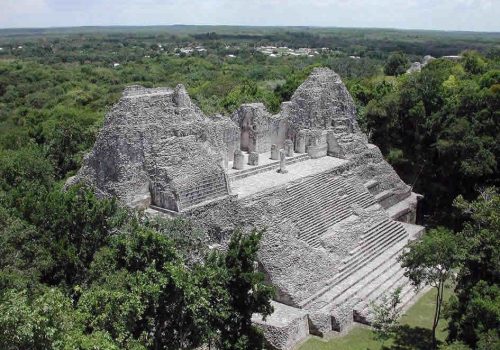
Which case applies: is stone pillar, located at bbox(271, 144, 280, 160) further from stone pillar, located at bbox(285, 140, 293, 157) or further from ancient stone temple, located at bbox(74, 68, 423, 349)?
stone pillar, located at bbox(285, 140, 293, 157)

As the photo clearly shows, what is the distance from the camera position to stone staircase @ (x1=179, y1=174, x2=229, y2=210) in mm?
17956

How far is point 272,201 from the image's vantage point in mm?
20094

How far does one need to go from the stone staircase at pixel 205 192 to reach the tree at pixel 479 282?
833cm

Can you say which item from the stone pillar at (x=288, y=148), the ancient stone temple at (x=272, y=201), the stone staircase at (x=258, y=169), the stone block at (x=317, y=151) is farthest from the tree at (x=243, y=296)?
the stone block at (x=317, y=151)

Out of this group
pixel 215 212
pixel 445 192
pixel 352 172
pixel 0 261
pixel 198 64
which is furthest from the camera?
pixel 198 64

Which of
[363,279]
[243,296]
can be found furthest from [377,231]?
[243,296]

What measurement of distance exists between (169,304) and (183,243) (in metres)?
3.72

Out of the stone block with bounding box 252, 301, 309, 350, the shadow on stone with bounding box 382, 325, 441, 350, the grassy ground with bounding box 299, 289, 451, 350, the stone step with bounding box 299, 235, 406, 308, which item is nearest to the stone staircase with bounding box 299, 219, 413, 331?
the stone step with bounding box 299, 235, 406, 308

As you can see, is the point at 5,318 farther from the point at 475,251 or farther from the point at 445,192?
the point at 445,192

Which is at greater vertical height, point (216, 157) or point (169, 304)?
point (216, 157)

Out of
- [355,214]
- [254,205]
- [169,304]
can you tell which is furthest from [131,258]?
[355,214]

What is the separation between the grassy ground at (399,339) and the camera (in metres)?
16.3

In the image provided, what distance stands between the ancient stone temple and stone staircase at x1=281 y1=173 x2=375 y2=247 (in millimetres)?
59

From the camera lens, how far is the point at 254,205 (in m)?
19.2
